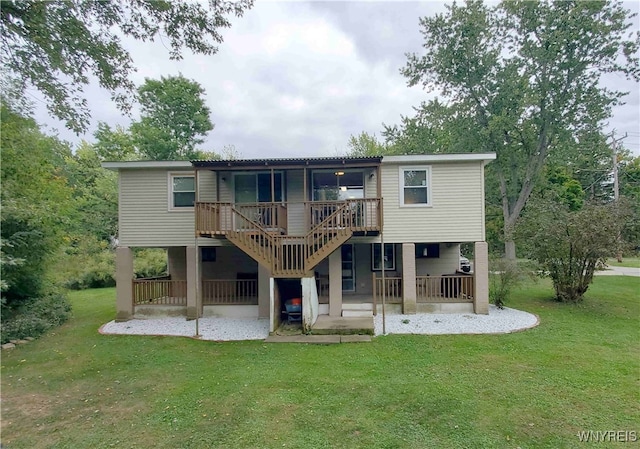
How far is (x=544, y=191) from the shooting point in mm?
28031

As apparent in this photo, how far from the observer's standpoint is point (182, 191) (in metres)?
10.5

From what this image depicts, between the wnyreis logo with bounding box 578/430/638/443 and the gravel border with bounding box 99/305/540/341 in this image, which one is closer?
the wnyreis logo with bounding box 578/430/638/443

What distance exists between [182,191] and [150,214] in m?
1.29

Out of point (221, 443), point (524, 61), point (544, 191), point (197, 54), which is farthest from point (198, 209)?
point (544, 191)

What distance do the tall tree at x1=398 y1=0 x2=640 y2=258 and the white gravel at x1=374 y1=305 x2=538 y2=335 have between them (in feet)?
31.8

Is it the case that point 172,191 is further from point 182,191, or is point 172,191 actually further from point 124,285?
point 124,285

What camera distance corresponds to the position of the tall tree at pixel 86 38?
663 centimetres

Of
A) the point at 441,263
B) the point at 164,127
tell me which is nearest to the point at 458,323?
the point at 441,263

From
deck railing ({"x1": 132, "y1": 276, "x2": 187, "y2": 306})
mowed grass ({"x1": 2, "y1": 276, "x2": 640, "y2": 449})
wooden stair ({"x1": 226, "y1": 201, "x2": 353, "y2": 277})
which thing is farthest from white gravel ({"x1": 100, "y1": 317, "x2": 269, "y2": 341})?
wooden stair ({"x1": 226, "y1": 201, "x2": 353, "y2": 277})

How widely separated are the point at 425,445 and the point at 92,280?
2124 centimetres

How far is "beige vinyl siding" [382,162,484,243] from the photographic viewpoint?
10.2m

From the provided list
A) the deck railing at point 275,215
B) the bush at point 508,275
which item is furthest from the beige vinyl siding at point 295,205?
the bush at point 508,275

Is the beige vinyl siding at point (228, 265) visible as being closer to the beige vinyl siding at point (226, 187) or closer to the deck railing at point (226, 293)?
the deck railing at point (226, 293)

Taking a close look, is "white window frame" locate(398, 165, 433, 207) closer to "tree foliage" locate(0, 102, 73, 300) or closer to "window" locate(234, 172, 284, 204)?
"window" locate(234, 172, 284, 204)
